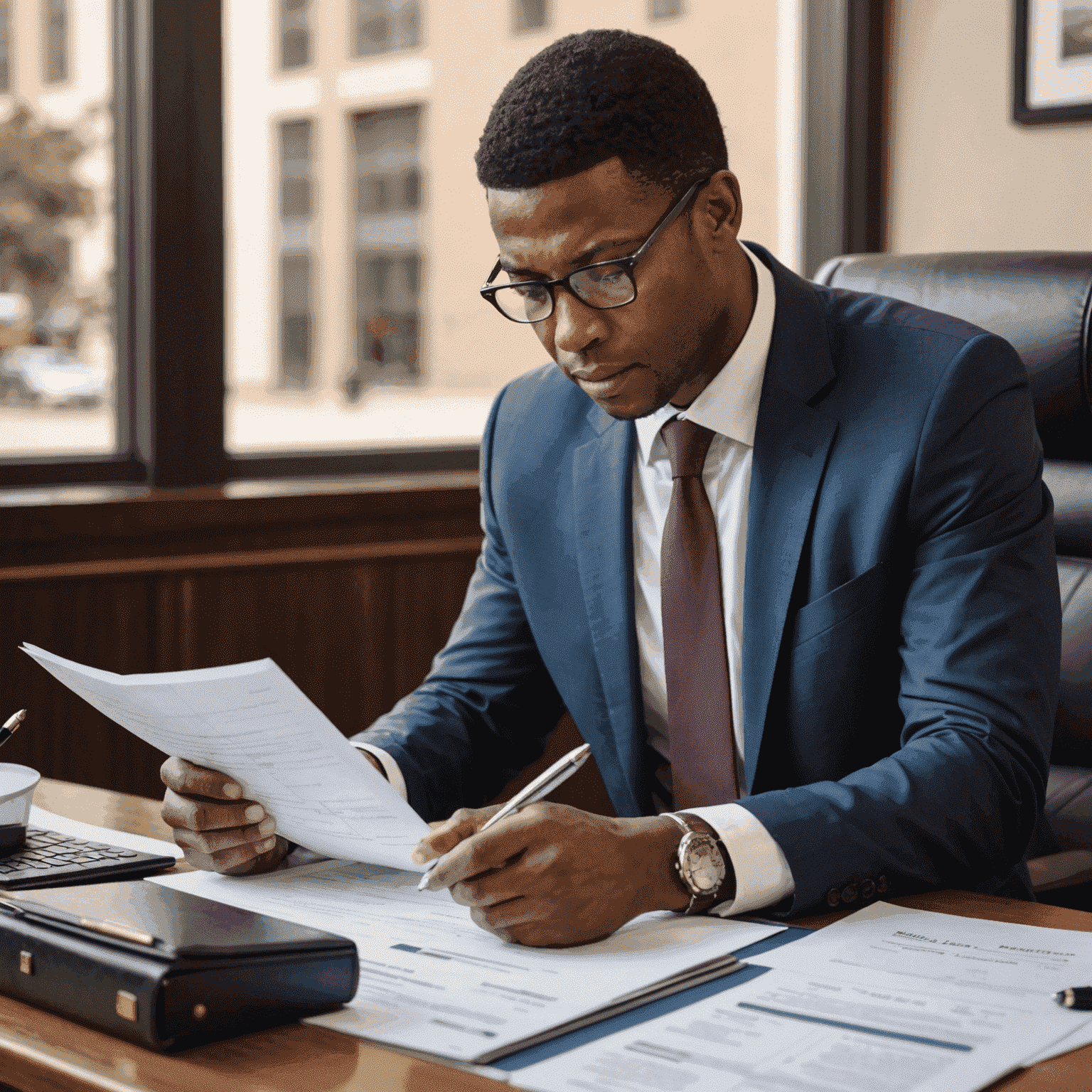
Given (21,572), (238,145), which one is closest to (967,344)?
(21,572)

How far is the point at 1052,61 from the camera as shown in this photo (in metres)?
2.91

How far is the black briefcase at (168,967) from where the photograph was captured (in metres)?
0.78

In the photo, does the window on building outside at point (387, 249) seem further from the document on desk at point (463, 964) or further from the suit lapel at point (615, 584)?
the document on desk at point (463, 964)

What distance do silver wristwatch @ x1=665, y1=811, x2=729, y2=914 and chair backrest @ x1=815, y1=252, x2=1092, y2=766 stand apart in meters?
0.75

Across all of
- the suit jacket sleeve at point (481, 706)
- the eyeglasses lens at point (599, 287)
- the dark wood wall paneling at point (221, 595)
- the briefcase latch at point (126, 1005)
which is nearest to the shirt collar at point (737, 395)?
the eyeglasses lens at point (599, 287)

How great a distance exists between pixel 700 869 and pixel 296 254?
175 cm

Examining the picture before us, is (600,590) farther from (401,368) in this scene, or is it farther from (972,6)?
(972,6)

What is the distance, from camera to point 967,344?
1.32 meters

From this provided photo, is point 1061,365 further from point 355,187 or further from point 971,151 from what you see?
point 971,151

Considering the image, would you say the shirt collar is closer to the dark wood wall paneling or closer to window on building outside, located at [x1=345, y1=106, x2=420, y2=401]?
the dark wood wall paneling

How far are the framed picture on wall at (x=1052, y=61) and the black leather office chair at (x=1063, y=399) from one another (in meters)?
1.40

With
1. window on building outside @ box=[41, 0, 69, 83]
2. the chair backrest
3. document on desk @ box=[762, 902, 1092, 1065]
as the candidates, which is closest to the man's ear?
the chair backrest

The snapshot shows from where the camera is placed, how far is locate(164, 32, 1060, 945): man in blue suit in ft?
3.61

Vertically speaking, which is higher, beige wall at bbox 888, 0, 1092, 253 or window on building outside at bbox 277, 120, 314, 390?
beige wall at bbox 888, 0, 1092, 253
